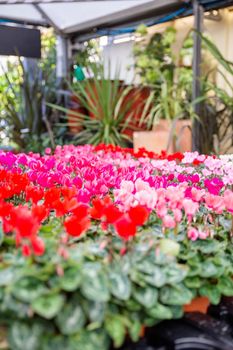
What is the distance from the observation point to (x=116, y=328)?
69cm

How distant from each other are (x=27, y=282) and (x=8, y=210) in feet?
1.04

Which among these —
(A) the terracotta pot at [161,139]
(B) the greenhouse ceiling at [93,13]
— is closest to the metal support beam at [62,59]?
(B) the greenhouse ceiling at [93,13]

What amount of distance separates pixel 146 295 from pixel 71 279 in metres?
0.15

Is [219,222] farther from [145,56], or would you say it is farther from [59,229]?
[145,56]

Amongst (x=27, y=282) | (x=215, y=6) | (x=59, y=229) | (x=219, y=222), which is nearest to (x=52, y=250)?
(x=27, y=282)

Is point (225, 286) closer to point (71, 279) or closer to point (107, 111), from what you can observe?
point (71, 279)

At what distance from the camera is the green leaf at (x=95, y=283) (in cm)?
66

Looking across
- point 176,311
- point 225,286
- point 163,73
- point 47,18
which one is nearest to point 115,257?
point 176,311

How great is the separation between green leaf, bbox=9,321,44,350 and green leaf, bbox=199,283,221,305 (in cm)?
38

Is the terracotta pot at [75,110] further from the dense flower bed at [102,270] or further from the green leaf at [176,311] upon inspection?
the green leaf at [176,311]

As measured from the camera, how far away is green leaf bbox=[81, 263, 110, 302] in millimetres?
660

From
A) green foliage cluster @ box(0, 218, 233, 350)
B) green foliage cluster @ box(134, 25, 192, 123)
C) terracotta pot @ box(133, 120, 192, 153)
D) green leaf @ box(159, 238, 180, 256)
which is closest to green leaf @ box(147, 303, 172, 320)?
green foliage cluster @ box(0, 218, 233, 350)

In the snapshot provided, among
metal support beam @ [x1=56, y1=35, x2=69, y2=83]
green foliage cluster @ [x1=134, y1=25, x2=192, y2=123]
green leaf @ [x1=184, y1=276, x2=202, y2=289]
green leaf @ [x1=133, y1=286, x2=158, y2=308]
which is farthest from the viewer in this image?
metal support beam @ [x1=56, y1=35, x2=69, y2=83]

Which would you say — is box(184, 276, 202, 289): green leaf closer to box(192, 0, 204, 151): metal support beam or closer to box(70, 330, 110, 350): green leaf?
box(70, 330, 110, 350): green leaf
